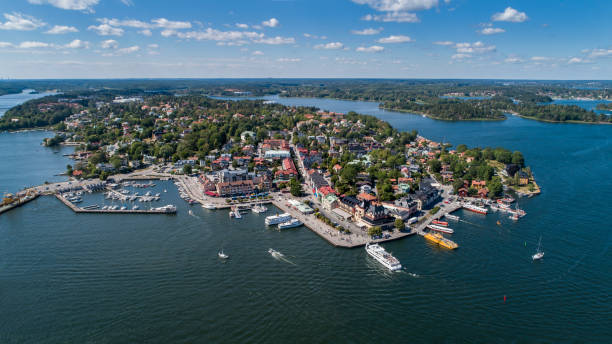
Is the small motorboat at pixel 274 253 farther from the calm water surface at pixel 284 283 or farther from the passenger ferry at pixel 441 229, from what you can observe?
the passenger ferry at pixel 441 229

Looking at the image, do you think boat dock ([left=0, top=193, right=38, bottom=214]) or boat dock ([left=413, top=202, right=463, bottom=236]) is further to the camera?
boat dock ([left=0, top=193, right=38, bottom=214])

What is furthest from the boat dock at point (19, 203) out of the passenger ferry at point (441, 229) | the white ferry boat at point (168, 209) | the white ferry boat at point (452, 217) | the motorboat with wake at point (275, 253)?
the white ferry boat at point (452, 217)

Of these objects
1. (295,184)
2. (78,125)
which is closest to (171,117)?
(78,125)

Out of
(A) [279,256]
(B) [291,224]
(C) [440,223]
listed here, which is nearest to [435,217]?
(C) [440,223]

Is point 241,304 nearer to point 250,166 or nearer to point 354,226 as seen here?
point 354,226

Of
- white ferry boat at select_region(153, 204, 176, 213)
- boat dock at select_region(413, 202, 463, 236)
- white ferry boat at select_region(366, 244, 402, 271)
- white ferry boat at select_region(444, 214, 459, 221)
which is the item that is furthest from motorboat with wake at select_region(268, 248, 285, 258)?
white ferry boat at select_region(444, 214, 459, 221)

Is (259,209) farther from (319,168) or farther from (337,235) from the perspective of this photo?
(319,168)

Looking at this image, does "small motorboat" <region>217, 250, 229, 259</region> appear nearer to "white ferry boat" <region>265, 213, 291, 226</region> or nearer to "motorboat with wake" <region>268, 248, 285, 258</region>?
"motorboat with wake" <region>268, 248, 285, 258</region>
